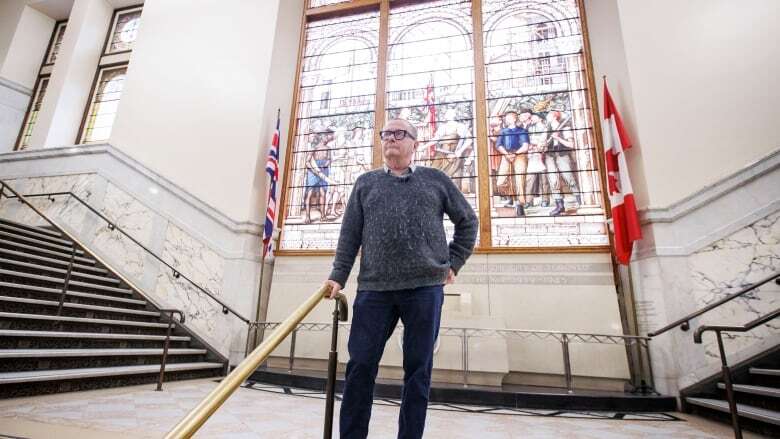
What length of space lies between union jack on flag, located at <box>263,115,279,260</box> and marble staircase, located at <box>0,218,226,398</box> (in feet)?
5.22

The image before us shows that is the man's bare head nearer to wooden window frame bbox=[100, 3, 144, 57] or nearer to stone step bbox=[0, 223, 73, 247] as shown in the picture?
stone step bbox=[0, 223, 73, 247]

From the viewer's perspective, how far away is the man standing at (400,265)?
141 cm

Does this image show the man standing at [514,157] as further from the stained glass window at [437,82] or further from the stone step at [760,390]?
the stone step at [760,390]

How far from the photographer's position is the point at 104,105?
8.30 metres

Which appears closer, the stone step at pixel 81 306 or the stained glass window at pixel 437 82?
the stone step at pixel 81 306

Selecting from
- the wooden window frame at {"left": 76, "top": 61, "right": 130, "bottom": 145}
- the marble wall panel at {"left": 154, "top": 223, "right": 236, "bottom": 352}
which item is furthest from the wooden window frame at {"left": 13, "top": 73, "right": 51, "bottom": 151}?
the marble wall panel at {"left": 154, "top": 223, "right": 236, "bottom": 352}

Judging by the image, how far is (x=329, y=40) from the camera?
755cm

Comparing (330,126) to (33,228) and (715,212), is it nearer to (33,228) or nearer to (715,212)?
(33,228)

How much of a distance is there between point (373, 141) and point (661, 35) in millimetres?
4339

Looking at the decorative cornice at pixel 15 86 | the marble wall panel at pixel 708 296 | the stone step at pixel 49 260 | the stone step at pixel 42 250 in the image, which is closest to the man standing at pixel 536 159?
the marble wall panel at pixel 708 296

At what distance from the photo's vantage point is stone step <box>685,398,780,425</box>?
2643mm

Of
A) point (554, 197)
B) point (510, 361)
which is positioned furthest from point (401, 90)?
point (510, 361)

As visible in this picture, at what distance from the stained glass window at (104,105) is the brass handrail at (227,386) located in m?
8.81

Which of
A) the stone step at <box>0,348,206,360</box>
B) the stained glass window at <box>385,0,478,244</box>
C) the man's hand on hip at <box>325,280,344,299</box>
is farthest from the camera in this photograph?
the stained glass window at <box>385,0,478,244</box>
